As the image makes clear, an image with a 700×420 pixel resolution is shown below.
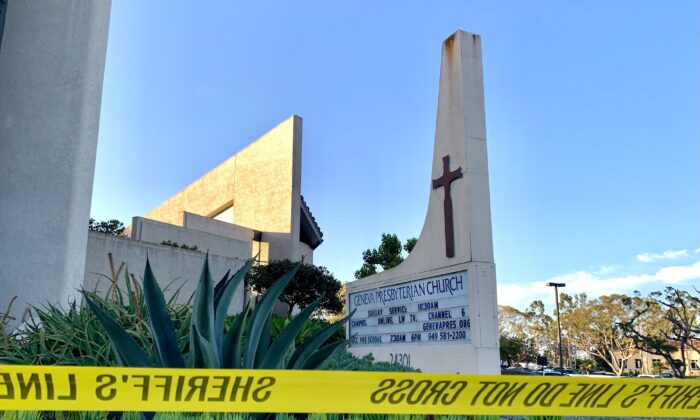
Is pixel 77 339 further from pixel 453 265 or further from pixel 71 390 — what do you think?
pixel 453 265

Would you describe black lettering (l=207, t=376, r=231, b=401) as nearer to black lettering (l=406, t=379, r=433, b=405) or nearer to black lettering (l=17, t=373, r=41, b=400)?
black lettering (l=17, t=373, r=41, b=400)

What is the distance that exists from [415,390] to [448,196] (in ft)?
21.4

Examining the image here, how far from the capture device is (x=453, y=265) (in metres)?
8.47

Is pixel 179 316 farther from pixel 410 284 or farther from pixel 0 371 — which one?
pixel 410 284

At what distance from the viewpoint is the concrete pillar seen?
7.52 meters

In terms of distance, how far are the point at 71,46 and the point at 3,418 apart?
742 centimetres

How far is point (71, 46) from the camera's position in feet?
27.3

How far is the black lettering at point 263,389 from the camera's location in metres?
2.43

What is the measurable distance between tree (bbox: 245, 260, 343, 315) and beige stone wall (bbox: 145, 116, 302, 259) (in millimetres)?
4540

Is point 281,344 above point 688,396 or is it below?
above

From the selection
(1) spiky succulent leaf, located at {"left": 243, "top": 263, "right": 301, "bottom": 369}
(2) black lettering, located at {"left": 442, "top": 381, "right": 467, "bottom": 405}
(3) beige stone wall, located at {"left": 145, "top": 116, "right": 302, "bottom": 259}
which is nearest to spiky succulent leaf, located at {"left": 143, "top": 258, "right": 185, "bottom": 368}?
(1) spiky succulent leaf, located at {"left": 243, "top": 263, "right": 301, "bottom": 369}

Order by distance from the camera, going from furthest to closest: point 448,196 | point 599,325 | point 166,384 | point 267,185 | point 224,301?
point 599,325 → point 267,185 → point 448,196 → point 224,301 → point 166,384

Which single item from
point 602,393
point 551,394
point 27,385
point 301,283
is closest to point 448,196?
point 602,393

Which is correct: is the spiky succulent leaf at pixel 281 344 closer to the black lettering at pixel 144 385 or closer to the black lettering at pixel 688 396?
the black lettering at pixel 144 385
